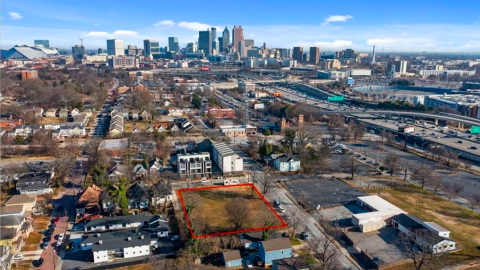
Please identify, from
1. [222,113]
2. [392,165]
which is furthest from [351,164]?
[222,113]

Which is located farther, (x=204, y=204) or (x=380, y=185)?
(x=380, y=185)

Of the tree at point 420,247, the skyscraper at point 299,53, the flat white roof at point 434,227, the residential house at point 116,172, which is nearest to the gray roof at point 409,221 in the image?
the flat white roof at point 434,227

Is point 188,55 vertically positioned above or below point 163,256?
above

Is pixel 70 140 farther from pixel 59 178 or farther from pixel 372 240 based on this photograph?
pixel 372 240

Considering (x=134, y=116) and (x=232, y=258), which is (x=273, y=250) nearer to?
(x=232, y=258)

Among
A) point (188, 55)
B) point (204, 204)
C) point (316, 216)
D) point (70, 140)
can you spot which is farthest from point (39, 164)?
point (188, 55)

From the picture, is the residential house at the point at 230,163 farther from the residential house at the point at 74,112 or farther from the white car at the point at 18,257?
the residential house at the point at 74,112
